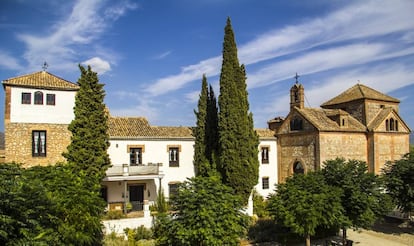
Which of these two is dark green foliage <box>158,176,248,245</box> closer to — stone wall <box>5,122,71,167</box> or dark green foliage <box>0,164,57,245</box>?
dark green foliage <box>0,164,57,245</box>

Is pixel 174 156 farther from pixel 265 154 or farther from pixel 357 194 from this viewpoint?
pixel 357 194

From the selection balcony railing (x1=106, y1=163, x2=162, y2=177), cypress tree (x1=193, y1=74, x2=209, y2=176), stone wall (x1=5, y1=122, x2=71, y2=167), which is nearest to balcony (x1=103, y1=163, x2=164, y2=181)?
balcony railing (x1=106, y1=163, x2=162, y2=177)

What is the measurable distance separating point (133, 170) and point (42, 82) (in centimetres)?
865

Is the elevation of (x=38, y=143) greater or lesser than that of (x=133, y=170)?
greater

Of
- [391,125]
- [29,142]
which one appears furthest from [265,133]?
[29,142]

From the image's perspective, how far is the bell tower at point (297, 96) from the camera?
3041 cm

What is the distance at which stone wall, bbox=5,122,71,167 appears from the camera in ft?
66.6

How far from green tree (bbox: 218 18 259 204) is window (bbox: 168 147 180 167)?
4.29m

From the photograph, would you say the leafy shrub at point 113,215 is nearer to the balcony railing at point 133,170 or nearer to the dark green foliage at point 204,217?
the balcony railing at point 133,170

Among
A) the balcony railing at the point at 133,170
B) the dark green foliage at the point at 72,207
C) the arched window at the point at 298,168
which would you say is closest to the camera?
the dark green foliage at the point at 72,207

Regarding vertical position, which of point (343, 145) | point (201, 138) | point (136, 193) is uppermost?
point (201, 138)

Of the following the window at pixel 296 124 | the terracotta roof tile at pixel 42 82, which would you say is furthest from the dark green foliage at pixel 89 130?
the window at pixel 296 124

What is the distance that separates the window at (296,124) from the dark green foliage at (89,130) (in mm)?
17550

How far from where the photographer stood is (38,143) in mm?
21062
